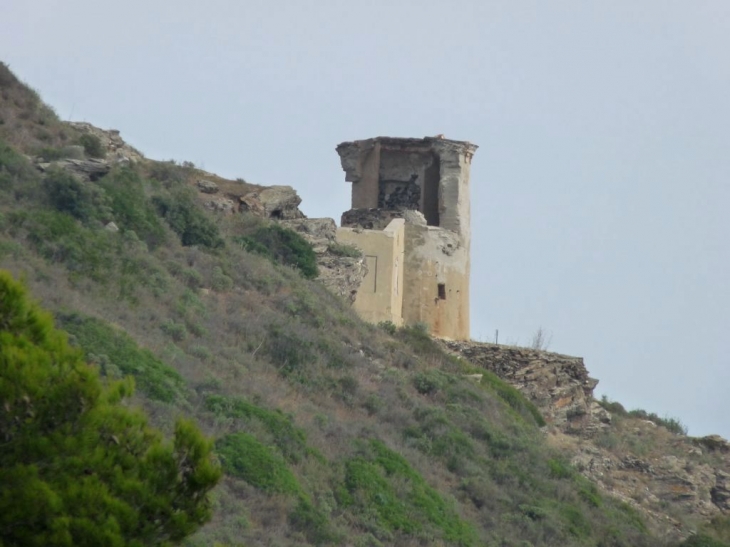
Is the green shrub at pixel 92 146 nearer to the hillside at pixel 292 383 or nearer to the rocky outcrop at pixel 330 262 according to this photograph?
the hillside at pixel 292 383

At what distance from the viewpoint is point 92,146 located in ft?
92.7

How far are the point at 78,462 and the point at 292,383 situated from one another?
12.2m

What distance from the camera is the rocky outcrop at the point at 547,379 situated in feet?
102

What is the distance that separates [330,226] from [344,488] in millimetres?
12309

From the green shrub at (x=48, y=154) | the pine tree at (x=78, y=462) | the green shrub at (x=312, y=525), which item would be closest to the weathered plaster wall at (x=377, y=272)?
the green shrub at (x=48, y=154)

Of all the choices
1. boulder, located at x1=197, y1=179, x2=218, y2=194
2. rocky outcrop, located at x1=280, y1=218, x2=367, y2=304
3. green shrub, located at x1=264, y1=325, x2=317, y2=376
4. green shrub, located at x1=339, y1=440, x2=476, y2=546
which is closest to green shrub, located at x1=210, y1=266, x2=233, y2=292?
green shrub, located at x1=264, y1=325, x2=317, y2=376

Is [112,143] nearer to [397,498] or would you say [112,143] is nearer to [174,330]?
[174,330]

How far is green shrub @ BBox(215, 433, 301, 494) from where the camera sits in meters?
17.6

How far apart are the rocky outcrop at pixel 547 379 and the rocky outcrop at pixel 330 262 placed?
289 centimetres

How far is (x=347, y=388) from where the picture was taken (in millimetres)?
23562

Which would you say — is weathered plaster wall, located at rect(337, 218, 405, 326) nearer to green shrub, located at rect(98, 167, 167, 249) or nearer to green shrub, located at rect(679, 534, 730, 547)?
green shrub, located at rect(98, 167, 167, 249)

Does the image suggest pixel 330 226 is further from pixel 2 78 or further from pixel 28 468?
pixel 28 468

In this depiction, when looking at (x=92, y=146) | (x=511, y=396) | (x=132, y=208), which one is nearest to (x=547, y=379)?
(x=511, y=396)

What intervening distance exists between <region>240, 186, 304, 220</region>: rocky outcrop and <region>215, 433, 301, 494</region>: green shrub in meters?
12.8
